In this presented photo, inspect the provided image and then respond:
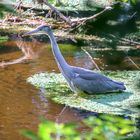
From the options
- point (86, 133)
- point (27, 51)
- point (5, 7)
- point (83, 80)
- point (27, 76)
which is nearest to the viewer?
point (86, 133)

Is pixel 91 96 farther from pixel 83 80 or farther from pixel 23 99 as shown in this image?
pixel 23 99

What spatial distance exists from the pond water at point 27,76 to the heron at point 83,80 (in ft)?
0.83

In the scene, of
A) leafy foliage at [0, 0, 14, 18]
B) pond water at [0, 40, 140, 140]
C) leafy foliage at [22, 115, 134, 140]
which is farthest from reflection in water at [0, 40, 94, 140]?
leafy foliage at [22, 115, 134, 140]

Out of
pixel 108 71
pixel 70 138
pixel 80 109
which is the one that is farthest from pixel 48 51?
pixel 70 138

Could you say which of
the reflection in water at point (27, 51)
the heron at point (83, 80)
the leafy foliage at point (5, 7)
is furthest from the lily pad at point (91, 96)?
the leafy foliage at point (5, 7)

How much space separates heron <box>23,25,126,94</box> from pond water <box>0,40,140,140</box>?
0.25 metres

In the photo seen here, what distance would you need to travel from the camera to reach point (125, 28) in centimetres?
146

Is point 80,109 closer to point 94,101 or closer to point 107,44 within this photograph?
point 94,101

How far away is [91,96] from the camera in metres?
6.07

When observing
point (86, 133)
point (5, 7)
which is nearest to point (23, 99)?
point (5, 7)

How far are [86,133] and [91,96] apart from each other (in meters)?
5.03

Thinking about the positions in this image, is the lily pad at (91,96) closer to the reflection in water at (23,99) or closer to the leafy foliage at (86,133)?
the reflection in water at (23,99)

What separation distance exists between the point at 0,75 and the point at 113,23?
5.44 m

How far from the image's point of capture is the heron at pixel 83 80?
19.4ft
